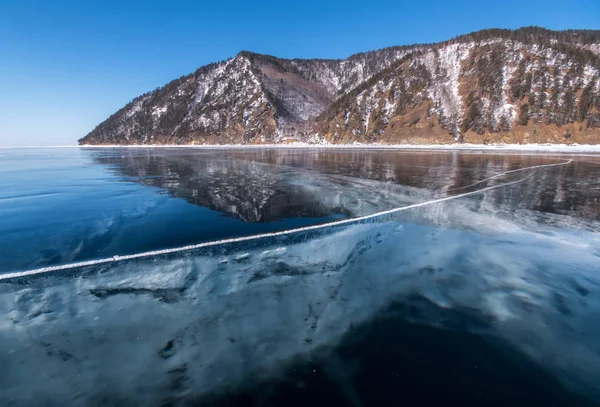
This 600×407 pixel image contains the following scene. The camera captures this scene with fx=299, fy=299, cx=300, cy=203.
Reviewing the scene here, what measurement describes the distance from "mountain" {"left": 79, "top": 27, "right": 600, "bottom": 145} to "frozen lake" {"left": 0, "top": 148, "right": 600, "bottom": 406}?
3048 inches

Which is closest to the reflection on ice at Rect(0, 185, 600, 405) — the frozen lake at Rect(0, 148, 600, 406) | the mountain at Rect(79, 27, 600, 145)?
the frozen lake at Rect(0, 148, 600, 406)

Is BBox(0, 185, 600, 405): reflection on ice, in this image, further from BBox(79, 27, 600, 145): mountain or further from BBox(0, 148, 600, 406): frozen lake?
BBox(79, 27, 600, 145): mountain

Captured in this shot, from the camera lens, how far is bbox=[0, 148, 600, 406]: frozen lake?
337cm

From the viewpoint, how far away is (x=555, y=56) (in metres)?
76.5

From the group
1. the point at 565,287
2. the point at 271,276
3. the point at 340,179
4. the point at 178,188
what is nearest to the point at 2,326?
the point at 271,276

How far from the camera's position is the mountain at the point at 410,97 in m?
70.8

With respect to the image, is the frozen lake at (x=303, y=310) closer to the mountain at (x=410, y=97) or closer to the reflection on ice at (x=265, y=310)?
the reflection on ice at (x=265, y=310)

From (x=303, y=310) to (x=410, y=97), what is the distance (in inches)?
3973

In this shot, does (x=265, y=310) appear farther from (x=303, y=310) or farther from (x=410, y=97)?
(x=410, y=97)

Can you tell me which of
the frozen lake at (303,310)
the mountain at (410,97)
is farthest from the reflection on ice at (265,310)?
the mountain at (410,97)

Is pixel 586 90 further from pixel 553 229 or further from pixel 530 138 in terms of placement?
pixel 553 229

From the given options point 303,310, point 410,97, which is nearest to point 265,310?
point 303,310

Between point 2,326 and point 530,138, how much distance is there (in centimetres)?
8637

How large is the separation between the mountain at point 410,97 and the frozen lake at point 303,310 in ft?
254
